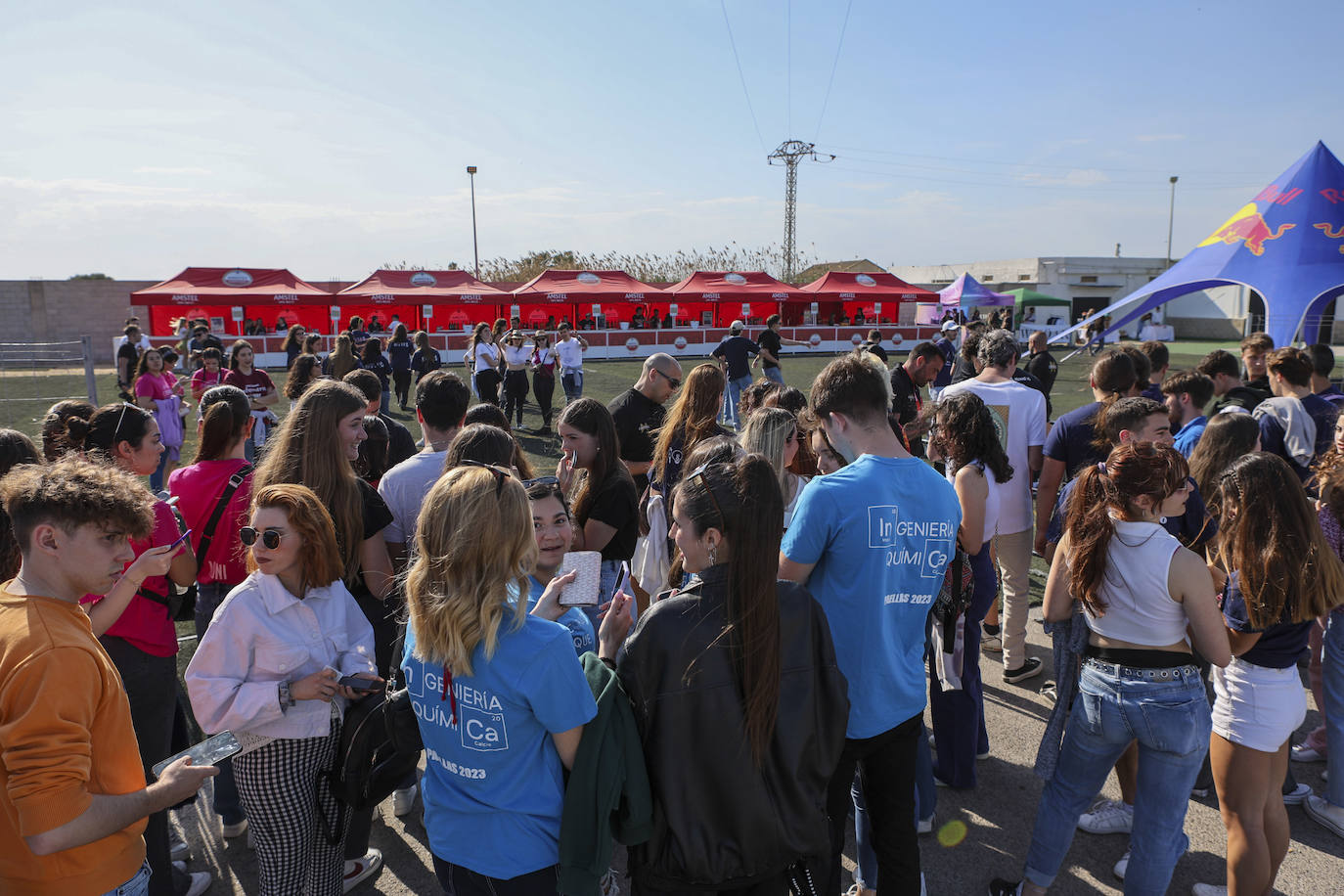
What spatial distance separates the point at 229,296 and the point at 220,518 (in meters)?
28.3

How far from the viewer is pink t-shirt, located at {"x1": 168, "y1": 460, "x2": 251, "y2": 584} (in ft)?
9.92

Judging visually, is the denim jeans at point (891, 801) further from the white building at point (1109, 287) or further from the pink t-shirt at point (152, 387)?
the white building at point (1109, 287)

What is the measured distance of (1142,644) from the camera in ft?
8.43

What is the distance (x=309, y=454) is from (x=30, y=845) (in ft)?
5.30

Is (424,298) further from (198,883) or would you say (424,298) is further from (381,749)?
(381,749)

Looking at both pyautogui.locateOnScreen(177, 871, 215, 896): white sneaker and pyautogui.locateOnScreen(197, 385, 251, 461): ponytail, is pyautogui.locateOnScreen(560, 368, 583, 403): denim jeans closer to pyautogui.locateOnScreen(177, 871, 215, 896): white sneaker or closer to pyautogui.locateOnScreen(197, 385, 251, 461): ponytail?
pyautogui.locateOnScreen(197, 385, 251, 461): ponytail

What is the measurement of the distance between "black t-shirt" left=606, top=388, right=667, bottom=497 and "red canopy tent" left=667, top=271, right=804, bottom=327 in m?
25.9

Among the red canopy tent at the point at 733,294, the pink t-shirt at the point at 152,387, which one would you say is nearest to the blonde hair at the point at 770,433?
the pink t-shirt at the point at 152,387

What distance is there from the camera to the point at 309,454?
3.01m

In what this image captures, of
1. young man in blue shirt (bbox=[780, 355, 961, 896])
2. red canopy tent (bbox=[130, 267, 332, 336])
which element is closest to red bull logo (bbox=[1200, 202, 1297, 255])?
young man in blue shirt (bbox=[780, 355, 961, 896])

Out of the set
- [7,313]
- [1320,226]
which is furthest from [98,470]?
[7,313]

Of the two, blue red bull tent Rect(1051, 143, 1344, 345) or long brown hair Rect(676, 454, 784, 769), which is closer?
long brown hair Rect(676, 454, 784, 769)

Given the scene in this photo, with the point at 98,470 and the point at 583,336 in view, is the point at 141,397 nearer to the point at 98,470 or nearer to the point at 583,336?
the point at 98,470

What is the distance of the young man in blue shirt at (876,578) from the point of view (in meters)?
2.47
